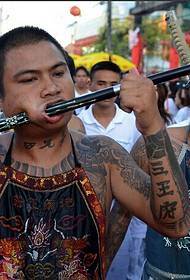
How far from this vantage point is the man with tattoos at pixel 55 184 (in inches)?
78.7

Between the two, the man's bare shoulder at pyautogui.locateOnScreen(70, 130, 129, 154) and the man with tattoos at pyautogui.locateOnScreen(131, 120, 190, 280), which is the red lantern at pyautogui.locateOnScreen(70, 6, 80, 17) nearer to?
the man with tattoos at pyautogui.locateOnScreen(131, 120, 190, 280)

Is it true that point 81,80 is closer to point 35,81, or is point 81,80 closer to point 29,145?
point 29,145

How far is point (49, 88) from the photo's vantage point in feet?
6.59

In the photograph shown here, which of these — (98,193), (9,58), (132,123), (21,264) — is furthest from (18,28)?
(132,123)

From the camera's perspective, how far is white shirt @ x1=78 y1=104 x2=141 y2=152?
487 cm

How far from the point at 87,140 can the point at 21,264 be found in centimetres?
57

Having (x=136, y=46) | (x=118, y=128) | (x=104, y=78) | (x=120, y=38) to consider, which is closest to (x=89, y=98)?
(x=118, y=128)

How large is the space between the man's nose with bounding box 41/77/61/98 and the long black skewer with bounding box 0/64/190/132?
2.0 inches

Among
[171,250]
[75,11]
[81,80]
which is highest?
[81,80]

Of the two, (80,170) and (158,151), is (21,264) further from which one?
(158,151)

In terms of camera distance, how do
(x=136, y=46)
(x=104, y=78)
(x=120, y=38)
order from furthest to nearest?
1. (x=120, y=38)
2. (x=136, y=46)
3. (x=104, y=78)

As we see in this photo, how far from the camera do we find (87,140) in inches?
91.5

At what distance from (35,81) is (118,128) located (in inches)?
118

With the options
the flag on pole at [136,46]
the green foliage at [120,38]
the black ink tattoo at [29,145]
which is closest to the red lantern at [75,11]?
the black ink tattoo at [29,145]
